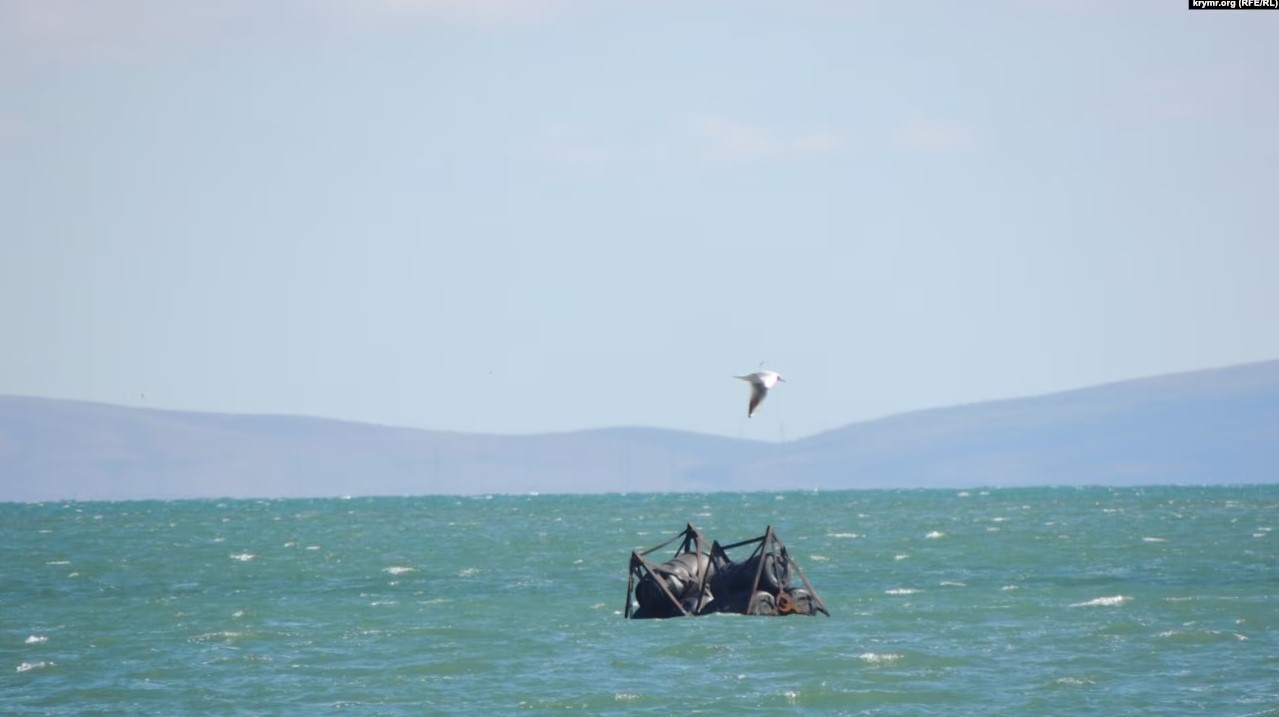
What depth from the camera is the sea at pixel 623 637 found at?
114ft

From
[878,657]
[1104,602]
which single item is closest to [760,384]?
[878,657]

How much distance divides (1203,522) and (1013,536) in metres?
21.7

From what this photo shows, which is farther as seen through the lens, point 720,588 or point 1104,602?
point 1104,602

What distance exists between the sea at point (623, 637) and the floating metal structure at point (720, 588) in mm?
609

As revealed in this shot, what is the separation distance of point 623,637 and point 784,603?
531cm

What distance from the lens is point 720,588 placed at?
48.5 metres

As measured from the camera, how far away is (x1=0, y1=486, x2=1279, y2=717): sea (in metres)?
34.8

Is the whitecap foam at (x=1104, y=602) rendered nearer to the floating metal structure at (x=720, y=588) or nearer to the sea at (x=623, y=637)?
the sea at (x=623, y=637)

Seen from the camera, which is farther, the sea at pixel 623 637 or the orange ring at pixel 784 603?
the orange ring at pixel 784 603

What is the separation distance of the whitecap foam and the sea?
108 millimetres

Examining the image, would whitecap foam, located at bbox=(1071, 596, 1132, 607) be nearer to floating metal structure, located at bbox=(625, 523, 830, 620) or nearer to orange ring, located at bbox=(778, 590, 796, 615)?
floating metal structure, located at bbox=(625, 523, 830, 620)

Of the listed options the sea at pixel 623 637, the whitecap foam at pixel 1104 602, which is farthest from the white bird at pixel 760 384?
the whitecap foam at pixel 1104 602

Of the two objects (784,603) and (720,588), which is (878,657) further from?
(720,588)

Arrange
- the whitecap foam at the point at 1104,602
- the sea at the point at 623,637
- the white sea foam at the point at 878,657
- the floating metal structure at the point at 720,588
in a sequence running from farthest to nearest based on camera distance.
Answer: the whitecap foam at the point at 1104,602
the floating metal structure at the point at 720,588
the white sea foam at the point at 878,657
the sea at the point at 623,637
